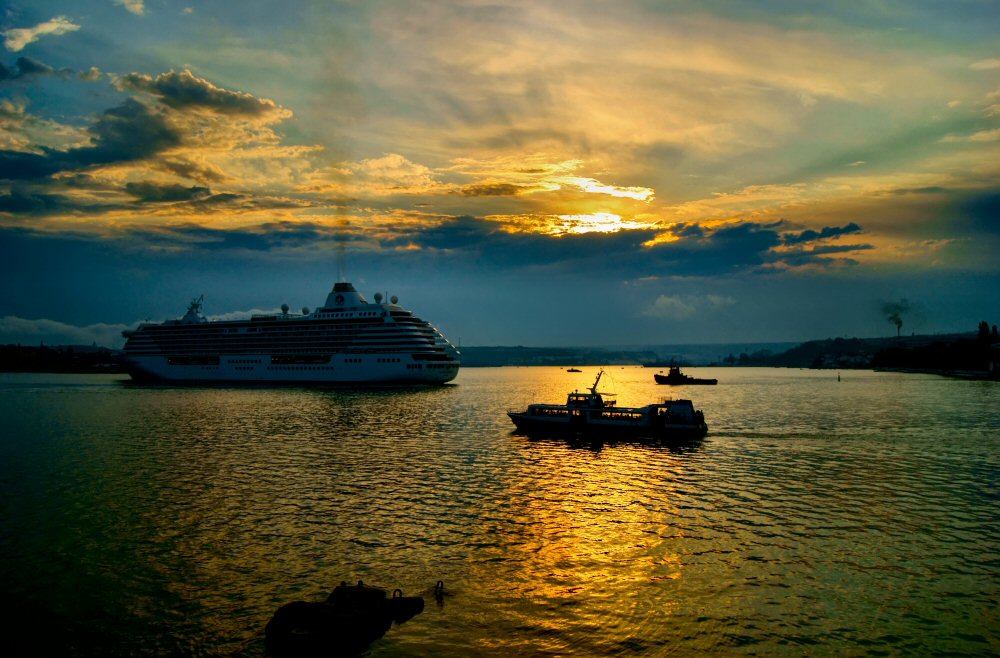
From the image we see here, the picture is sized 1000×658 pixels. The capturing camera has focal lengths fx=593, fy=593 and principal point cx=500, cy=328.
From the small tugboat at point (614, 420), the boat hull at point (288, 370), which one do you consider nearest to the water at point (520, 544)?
the small tugboat at point (614, 420)

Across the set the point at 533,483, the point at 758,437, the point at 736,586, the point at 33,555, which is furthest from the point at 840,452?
the point at 33,555

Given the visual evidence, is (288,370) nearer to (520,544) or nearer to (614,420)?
(614,420)

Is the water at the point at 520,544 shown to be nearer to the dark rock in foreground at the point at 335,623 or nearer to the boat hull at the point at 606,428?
the dark rock in foreground at the point at 335,623

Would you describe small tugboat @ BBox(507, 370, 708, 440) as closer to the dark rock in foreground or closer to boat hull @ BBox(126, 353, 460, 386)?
the dark rock in foreground

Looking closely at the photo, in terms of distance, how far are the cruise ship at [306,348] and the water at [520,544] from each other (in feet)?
299

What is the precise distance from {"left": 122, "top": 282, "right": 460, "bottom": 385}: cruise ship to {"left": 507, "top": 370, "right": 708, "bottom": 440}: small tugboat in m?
81.3

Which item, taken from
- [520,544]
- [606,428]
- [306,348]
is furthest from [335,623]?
[306,348]

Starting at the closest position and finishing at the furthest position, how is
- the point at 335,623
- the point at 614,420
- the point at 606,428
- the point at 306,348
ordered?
the point at 335,623, the point at 606,428, the point at 614,420, the point at 306,348

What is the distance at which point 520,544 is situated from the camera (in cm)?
2716

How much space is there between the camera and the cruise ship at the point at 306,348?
492ft

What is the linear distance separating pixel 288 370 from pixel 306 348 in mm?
8483

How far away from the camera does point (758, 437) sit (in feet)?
213

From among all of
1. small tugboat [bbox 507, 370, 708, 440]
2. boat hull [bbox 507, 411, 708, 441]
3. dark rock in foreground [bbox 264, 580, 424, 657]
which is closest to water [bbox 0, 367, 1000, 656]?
dark rock in foreground [bbox 264, 580, 424, 657]

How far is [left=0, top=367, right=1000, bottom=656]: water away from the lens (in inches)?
742
